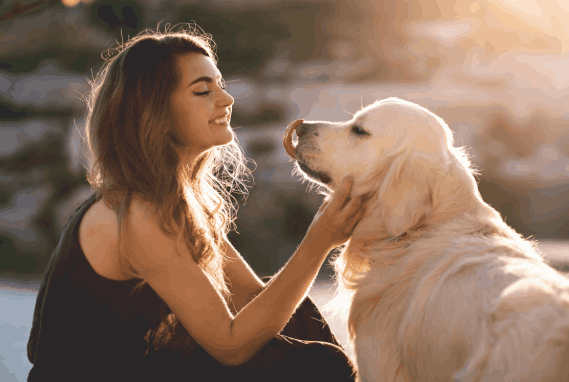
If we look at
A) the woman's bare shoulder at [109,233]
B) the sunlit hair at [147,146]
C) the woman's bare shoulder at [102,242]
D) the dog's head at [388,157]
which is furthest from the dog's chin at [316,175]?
the woman's bare shoulder at [102,242]

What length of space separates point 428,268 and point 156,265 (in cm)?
98

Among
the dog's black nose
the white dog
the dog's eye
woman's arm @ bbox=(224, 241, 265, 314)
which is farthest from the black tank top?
the dog's eye

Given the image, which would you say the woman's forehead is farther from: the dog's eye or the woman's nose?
the dog's eye

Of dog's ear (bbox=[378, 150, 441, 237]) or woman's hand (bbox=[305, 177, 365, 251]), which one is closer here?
dog's ear (bbox=[378, 150, 441, 237])

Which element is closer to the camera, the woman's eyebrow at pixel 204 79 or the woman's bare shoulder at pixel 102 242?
the woman's bare shoulder at pixel 102 242

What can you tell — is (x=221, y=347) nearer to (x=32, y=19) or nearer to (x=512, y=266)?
(x=512, y=266)

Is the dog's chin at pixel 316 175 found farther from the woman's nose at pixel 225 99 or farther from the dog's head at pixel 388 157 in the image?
the woman's nose at pixel 225 99

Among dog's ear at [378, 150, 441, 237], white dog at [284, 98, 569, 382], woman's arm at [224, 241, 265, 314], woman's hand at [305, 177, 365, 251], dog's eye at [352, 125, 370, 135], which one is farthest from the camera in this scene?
woman's arm at [224, 241, 265, 314]

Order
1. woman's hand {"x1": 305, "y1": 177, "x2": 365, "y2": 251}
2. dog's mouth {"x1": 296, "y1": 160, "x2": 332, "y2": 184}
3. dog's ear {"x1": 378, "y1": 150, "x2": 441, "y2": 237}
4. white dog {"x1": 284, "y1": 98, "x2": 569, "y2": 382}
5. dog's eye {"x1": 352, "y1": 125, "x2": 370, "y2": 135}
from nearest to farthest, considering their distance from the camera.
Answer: white dog {"x1": 284, "y1": 98, "x2": 569, "y2": 382} → dog's ear {"x1": 378, "y1": 150, "x2": 441, "y2": 237} → woman's hand {"x1": 305, "y1": 177, "x2": 365, "y2": 251} → dog's eye {"x1": 352, "y1": 125, "x2": 370, "y2": 135} → dog's mouth {"x1": 296, "y1": 160, "x2": 332, "y2": 184}

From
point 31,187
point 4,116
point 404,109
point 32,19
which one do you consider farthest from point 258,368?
point 32,19

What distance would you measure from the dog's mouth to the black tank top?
0.92 m

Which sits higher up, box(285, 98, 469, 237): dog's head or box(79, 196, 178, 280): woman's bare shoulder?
box(285, 98, 469, 237): dog's head

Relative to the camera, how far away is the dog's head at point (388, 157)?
1523mm

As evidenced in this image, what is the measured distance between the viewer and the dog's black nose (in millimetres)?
1919
